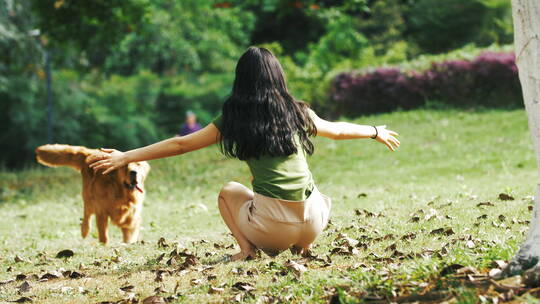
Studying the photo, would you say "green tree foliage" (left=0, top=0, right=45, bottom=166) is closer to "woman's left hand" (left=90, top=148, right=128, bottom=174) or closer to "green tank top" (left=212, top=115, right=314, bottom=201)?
"woman's left hand" (left=90, top=148, right=128, bottom=174)

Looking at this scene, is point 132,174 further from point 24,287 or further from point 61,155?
point 24,287

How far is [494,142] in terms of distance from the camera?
1444 centimetres

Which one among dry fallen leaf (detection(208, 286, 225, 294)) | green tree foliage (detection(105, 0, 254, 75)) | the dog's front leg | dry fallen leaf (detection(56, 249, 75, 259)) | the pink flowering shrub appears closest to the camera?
dry fallen leaf (detection(208, 286, 225, 294))

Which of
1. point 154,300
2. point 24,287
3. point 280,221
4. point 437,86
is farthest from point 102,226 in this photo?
point 437,86

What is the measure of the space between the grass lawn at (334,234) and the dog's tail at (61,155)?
3.05 feet

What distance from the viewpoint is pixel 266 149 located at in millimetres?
4777

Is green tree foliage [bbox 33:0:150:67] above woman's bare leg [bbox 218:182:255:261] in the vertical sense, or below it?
above

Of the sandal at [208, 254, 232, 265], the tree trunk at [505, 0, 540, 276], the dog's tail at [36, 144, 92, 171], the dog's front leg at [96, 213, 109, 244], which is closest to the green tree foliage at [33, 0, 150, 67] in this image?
the dog's tail at [36, 144, 92, 171]

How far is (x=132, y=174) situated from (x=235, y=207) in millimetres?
1930

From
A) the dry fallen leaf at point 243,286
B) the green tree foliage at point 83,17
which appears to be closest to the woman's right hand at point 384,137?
the dry fallen leaf at point 243,286

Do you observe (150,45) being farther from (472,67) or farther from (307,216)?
(307,216)

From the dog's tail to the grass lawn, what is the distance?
93 centimetres

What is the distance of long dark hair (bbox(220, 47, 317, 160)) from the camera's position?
475 centimetres

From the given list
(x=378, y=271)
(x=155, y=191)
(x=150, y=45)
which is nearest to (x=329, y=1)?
(x=150, y=45)
